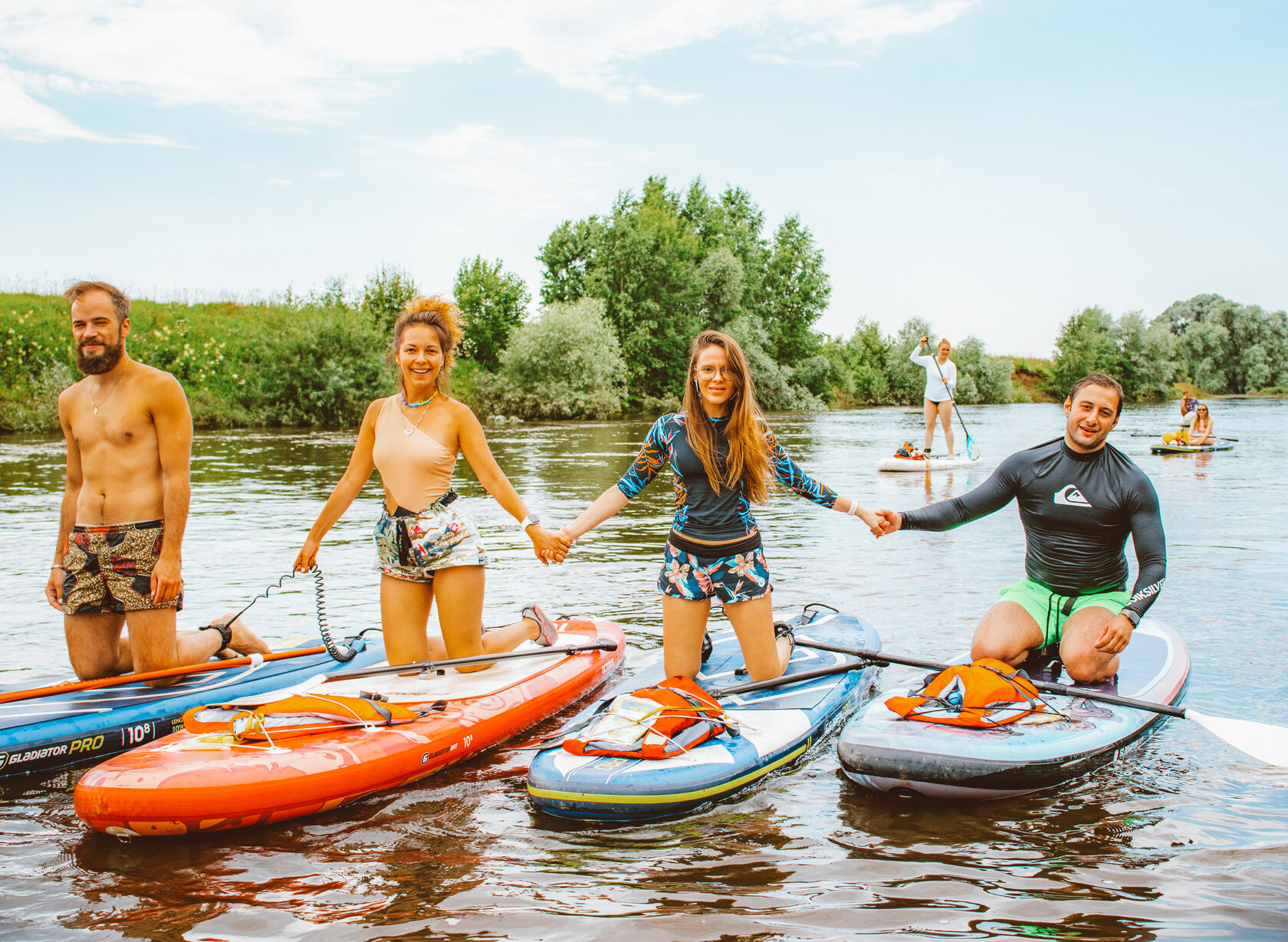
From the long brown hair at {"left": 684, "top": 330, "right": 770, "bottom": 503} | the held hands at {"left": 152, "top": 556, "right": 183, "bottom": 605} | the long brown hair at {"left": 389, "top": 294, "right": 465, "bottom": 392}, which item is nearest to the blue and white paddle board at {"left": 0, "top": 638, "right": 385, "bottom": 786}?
the held hands at {"left": 152, "top": 556, "right": 183, "bottom": 605}

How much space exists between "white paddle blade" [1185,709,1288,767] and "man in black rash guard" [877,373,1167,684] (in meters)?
0.50

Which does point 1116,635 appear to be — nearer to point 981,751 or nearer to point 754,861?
point 981,751

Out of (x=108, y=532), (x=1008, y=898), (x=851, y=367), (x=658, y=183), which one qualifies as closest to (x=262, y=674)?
(x=108, y=532)

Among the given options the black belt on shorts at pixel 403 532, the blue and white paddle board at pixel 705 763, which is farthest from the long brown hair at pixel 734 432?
the black belt on shorts at pixel 403 532

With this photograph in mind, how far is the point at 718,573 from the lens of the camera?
4.99 meters

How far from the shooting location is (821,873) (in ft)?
12.4

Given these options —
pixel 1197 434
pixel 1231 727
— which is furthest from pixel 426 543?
pixel 1197 434

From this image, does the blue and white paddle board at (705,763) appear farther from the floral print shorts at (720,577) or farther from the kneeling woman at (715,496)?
the floral print shorts at (720,577)

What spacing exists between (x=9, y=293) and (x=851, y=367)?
155 ft

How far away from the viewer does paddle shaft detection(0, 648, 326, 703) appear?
495 cm

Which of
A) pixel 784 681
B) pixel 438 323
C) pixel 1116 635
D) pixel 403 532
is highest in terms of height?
pixel 438 323

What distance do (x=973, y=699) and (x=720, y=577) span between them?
1.30 metres

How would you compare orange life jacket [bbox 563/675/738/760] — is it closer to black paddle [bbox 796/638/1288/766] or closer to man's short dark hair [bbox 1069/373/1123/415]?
black paddle [bbox 796/638/1288/766]

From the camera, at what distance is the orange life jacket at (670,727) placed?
4312 millimetres
